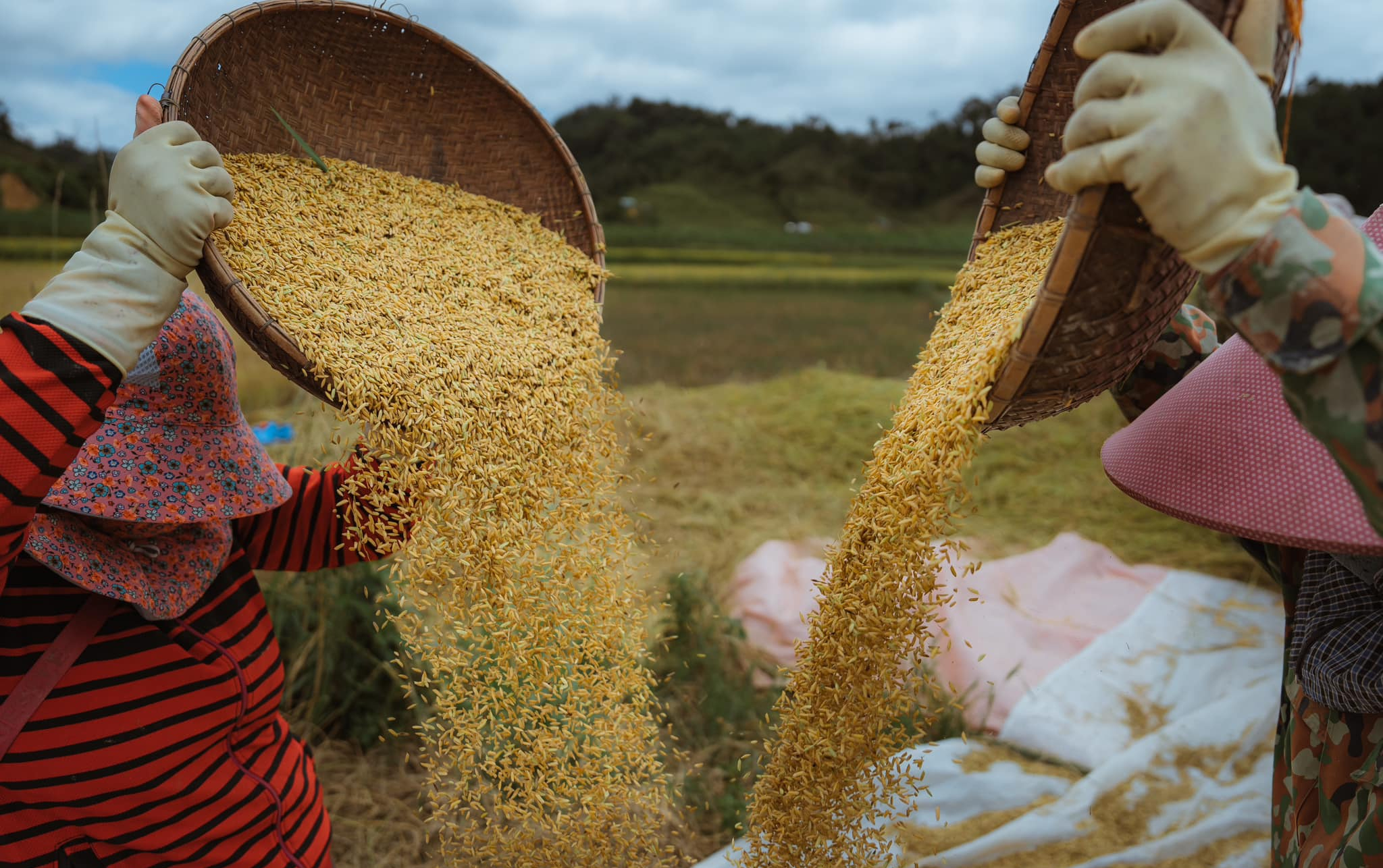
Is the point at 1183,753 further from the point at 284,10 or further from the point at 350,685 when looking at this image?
the point at 284,10

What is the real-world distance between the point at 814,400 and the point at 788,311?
3.21 metres

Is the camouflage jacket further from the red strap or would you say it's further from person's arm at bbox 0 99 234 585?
the red strap

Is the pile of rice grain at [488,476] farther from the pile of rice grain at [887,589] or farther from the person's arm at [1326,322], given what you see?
the person's arm at [1326,322]

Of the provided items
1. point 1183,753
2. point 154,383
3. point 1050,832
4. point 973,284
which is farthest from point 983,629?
point 154,383

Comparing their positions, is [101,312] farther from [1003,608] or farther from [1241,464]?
[1003,608]

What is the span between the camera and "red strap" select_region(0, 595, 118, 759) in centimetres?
116

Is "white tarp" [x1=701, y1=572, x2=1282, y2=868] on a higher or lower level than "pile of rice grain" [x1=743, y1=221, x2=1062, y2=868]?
lower

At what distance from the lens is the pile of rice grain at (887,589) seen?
3.76 ft

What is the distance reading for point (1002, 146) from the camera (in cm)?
143

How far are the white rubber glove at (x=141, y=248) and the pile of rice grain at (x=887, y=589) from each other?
92cm

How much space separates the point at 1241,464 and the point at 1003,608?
7.52ft

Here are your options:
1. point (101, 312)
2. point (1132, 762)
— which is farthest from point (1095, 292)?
point (1132, 762)

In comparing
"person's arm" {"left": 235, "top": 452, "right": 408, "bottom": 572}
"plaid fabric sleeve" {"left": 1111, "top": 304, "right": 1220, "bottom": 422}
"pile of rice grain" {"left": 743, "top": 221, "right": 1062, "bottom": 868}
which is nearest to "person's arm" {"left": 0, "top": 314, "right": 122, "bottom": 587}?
"person's arm" {"left": 235, "top": 452, "right": 408, "bottom": 572}

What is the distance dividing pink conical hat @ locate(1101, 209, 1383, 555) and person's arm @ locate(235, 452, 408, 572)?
1195 mm
